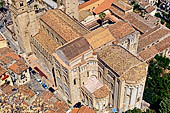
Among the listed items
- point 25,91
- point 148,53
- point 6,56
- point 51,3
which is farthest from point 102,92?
point 51,3

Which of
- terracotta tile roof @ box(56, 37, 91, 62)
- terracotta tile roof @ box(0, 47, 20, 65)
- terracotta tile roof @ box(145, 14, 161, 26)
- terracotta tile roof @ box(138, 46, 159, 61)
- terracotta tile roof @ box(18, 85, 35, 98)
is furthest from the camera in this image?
terracotta tile roof @ box(145, 14, 161, 26)

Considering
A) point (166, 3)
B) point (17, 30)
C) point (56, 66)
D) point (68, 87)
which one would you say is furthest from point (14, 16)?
point (166, 3)

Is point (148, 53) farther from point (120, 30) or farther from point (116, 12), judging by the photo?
point (116, 12)

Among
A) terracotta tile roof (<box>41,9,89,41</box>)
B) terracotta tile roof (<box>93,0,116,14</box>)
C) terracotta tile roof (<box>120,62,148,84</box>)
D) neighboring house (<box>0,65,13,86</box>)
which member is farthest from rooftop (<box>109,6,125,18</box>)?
neighboring house (<box>0,65,13,86</box>)

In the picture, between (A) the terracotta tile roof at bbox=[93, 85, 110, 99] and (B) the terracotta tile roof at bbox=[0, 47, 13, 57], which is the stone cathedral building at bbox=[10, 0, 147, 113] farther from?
(B) the terracotta tile roof at bbox=[0, 47, 13, 57]

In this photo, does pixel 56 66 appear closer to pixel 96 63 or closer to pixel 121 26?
pixel 96 63

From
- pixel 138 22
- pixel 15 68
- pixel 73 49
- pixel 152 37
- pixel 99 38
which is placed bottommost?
pixel 152 37

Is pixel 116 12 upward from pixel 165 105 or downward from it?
upward
